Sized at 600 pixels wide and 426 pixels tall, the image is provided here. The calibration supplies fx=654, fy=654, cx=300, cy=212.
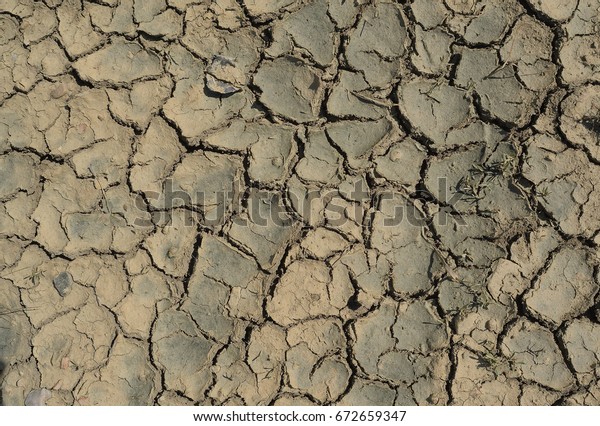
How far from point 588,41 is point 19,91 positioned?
2.68m

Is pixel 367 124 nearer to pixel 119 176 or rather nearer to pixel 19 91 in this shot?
pixel 119 176

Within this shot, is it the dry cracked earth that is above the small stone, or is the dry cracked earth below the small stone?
above

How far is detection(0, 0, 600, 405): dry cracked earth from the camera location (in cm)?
299

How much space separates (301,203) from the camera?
303cm

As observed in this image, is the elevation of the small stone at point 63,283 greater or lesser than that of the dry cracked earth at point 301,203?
lesser

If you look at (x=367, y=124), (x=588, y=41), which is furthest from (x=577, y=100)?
(x=367, y=124)

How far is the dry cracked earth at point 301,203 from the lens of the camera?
2.99 m

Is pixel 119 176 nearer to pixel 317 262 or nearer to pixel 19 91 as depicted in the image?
pixel 19 91

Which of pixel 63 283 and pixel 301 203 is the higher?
pixel 301 203

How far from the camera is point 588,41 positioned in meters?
3.04
